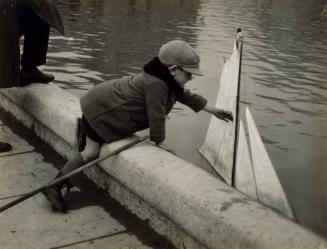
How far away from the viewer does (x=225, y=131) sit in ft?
19.2

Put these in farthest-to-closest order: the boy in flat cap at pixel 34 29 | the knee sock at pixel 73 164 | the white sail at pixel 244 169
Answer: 1. the white sail at pixel 244 169
2. the boy in flat cap at pixel 34 29
3. the knee sock at pixel 73 164

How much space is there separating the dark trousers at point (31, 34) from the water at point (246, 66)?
2543 millimetres

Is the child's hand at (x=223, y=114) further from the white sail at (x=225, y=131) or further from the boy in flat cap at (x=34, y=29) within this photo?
the boy in flat cap at (x=34, y=29)

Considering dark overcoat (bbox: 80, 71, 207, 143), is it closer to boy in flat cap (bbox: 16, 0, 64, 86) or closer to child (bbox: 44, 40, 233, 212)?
child (bbox: 44, 40, 233, 212)

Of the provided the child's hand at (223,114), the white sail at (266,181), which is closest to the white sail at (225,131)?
the white sail at (266,181)

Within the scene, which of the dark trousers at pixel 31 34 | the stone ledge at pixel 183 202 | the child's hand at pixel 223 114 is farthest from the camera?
the dark trousers at pixel 31 34

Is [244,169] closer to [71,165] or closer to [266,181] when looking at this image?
[266,181]

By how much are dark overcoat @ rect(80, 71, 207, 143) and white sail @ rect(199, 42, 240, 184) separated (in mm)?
1949

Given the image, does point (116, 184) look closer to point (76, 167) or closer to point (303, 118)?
point (76, 167)

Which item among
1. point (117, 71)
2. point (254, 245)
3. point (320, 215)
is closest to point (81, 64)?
point (117, 71)

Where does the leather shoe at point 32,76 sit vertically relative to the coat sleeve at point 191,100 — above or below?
below

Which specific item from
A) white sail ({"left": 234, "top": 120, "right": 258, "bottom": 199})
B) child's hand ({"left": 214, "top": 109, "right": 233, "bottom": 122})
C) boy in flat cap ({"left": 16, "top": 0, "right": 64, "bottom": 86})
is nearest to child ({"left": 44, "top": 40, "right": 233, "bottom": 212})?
child's hand ({"left": 214, "top": 109, "right": 233, "bottom": 122})

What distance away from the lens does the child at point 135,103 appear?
144 inches

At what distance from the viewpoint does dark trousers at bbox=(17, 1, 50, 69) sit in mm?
4980
